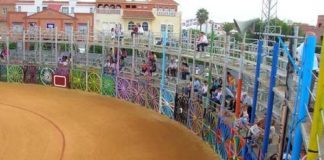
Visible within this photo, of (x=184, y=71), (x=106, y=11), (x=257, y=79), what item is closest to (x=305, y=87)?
(x=257, y=79)

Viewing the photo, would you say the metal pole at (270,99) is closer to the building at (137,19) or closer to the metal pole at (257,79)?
the metal pole at (257,79)

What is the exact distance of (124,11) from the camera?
52406 mm

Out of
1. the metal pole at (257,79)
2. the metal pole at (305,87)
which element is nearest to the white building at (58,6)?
the metal pole at (257,79)

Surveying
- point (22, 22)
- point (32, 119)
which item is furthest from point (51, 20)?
point (32, 119)

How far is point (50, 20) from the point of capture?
165 feet

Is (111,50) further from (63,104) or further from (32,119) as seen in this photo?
(32,119)

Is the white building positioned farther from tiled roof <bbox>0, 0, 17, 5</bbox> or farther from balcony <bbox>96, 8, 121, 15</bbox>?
balcony <bbox>96, 8, 121, 15</bbox>

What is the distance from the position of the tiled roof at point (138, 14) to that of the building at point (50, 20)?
4.41 meters

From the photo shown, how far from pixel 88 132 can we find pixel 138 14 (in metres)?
36.5

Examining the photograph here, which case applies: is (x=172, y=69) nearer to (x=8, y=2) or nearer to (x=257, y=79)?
(x=257, y=79)

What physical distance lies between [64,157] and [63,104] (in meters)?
8.44

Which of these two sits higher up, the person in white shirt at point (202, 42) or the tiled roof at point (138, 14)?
the tiled roof at point (138, 14)

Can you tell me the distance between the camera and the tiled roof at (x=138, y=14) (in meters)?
51.2

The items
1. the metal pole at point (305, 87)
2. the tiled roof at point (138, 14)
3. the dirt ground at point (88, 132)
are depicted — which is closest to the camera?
the metal pole at point (305, 87)
